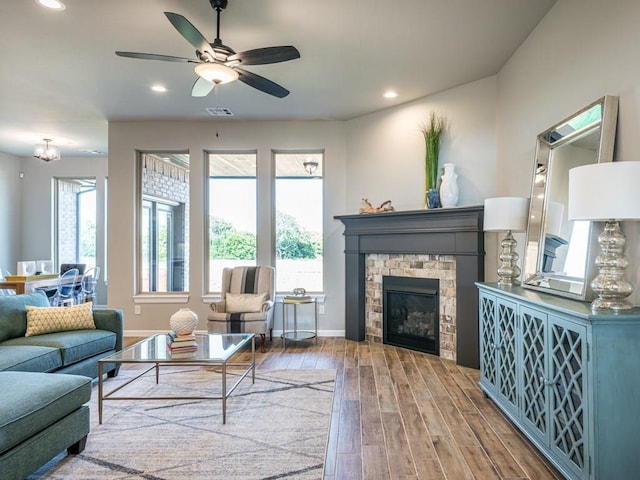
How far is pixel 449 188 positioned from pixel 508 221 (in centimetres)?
111

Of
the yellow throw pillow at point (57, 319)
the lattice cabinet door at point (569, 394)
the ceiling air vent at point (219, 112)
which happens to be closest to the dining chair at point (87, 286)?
the yellow throw pillow at point (57, 319)

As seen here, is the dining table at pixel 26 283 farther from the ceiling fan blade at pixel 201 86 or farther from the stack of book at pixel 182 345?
the ceiling fan blade at pixel 201 86

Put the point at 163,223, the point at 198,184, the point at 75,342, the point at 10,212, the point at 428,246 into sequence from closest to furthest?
the point at 75,342 → the point at 428,246 → the point at 198,184 → the point at 163,223 → the point at 10,212

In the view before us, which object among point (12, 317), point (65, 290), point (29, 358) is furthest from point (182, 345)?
point (65, 290)

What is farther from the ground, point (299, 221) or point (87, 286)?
point (299, 221)

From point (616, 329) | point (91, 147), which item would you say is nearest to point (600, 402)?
point (616, 329)

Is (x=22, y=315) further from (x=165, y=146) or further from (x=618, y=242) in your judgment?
(x=618, y=242)

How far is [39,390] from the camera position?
77.7 inches

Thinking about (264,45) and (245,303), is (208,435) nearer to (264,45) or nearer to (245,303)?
(245,303)

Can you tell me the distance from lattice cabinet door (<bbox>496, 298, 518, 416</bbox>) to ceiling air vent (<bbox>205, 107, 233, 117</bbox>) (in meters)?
3.83

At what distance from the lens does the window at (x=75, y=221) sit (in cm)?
748

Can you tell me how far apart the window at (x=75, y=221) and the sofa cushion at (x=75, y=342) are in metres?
4.70

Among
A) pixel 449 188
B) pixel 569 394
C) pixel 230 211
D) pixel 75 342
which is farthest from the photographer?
pixel 230 211

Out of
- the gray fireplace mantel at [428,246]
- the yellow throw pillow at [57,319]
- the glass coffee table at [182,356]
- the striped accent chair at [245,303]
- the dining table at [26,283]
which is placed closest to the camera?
the glass coffee table at [182,356]
